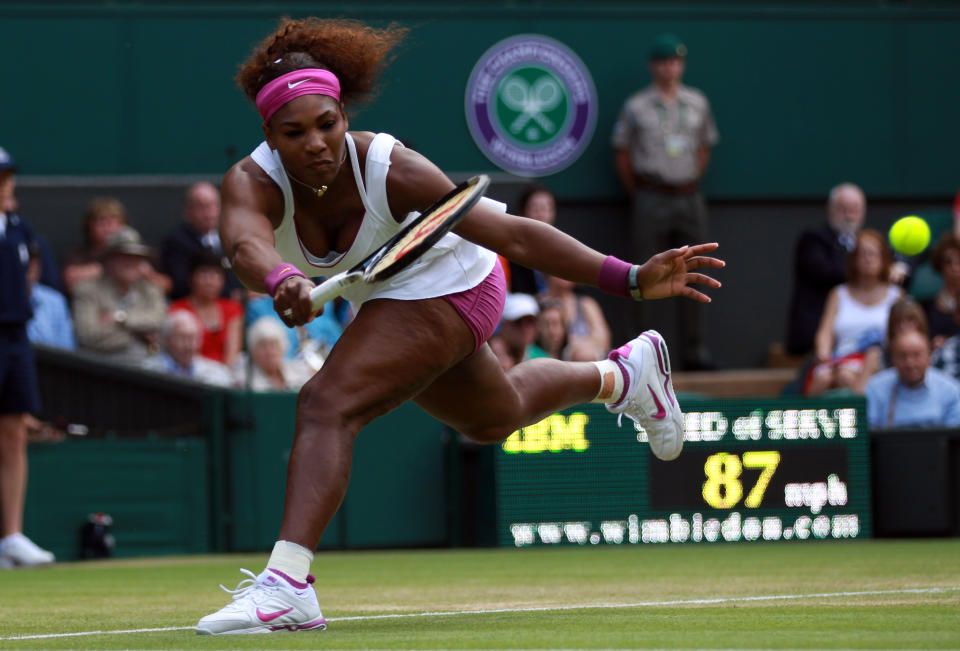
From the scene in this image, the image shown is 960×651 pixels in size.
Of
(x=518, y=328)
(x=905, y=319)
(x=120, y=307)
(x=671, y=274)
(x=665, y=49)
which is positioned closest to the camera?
(x=671, y=274)

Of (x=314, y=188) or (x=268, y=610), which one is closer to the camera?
(x=268, y=610)

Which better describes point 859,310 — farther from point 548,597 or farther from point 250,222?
point 250,222

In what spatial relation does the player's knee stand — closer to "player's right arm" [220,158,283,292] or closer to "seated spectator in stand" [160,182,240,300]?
"player's right arm" [220,158,283,292]

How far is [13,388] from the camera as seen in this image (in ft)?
28.6

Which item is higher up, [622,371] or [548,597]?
[622,371]

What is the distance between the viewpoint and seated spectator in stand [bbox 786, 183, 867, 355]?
12.1 metres

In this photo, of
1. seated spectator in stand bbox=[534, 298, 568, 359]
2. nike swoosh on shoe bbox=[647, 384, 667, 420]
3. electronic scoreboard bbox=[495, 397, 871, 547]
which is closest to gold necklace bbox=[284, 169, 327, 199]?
nike swoosh on shoe bbox=[647, 384, 667, 420]

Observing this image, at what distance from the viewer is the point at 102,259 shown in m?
10.7

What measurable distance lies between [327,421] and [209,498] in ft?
17.0

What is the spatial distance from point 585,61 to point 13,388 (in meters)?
6.46

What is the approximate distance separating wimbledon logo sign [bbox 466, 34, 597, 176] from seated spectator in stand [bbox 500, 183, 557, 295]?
2236 mm

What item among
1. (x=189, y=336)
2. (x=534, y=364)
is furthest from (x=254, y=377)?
(x=534, y=364)

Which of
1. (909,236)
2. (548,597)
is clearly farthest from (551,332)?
(548,597)

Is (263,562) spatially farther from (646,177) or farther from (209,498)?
(646,177)
